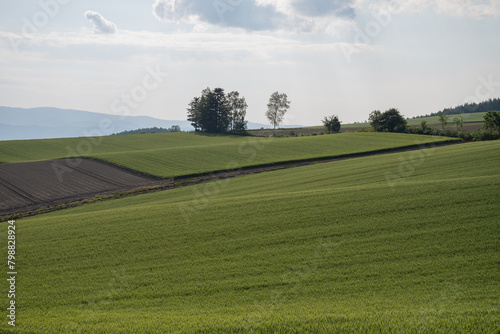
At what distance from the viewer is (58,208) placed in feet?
124

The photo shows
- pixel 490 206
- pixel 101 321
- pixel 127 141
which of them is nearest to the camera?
pixel 101 321

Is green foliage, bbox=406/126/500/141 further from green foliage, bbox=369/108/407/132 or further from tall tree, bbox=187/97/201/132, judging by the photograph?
tall tree, bbox=187/97/201/132

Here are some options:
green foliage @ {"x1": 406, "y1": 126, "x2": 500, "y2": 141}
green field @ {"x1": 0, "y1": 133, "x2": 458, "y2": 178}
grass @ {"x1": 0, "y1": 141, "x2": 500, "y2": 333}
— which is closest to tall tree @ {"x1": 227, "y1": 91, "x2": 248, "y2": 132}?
green field @ {"x1": 0, "y1": 133, "x2": 458, "y2": 178}

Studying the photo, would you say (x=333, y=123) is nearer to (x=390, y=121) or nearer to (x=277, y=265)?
(x=390, y=121)

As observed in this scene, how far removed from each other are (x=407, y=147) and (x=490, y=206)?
161ft

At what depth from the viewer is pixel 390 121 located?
9462cm

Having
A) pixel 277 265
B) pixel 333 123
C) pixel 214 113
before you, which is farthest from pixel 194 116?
pixel 277 265

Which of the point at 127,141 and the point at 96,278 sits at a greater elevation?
the point at 127,141

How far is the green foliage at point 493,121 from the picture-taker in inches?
2827

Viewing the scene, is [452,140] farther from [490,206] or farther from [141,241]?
[141,241]

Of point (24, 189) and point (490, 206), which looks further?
point (24, 189)

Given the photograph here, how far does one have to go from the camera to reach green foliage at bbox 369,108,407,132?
3706 inches

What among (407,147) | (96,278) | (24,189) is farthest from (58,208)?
(407,147)

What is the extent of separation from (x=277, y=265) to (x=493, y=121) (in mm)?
70887
